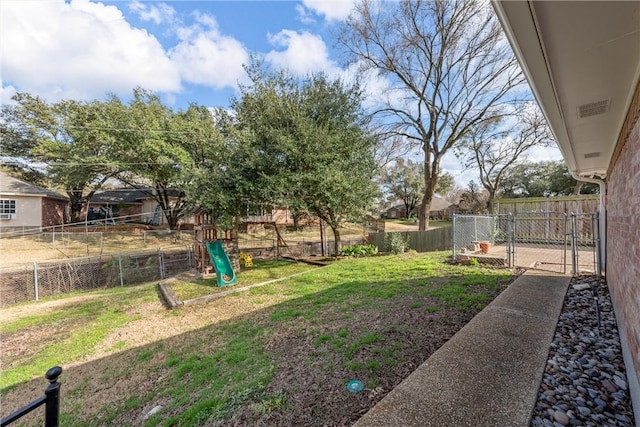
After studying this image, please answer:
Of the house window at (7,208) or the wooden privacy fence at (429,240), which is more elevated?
the house window at (7,208)

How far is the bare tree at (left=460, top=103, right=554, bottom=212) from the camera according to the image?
14273mm

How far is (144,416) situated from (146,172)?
17722mm

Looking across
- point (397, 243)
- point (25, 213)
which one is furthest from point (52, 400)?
point (25, 213)

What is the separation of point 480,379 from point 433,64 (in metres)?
14.0

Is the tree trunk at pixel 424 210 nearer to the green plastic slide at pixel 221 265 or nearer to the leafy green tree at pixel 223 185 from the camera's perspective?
the leafy green tree at pixel 223 185

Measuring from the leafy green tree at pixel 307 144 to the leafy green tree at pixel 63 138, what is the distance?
11955 millimetres

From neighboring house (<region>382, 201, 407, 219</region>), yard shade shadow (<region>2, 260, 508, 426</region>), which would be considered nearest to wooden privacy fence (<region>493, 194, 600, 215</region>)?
yard shade shadow (<region>2, 260, 508, 426</region>)

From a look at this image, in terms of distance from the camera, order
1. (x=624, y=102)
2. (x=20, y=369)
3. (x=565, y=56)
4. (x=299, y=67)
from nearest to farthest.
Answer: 1. (x=565, y=56)
2. (x=624, y=102)
3. (x=20, y=369)
4. (x=299, y=67)

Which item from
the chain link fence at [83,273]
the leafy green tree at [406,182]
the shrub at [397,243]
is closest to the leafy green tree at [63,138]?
the chain link fence at [83,273]

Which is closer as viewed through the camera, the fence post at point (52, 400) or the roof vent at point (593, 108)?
the fence post at point (52, 400)

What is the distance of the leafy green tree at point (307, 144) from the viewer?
27.7ft

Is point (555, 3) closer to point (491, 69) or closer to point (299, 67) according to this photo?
point (299, 67)

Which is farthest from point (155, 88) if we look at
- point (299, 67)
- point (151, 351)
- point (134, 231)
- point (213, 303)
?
point (151, 351)

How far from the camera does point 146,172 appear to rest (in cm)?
1711
